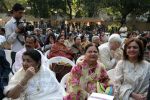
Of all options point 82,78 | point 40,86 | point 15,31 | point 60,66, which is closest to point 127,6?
point 60,66

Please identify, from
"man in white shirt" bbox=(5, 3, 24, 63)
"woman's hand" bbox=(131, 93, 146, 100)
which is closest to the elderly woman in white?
"woman's hand" bbox=(131, 93, 146, 100)

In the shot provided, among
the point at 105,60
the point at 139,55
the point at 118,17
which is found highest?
the point at 139,55

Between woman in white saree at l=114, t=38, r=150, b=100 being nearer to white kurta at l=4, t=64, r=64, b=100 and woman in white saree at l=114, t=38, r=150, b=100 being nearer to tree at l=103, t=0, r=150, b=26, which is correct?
white kurta at l=4, t=64, r=64, b=100

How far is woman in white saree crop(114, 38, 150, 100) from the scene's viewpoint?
16.9ft

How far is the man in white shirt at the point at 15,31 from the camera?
298 inches

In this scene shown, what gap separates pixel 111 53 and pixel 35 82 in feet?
9.92

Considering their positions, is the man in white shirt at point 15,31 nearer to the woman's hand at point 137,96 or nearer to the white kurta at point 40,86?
the white kurta at point 40,86

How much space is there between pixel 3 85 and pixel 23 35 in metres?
3.49

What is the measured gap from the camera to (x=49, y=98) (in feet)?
15.9

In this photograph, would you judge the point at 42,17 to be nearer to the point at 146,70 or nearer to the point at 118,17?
the point at 118,17

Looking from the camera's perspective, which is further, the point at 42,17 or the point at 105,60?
the point at 42,17

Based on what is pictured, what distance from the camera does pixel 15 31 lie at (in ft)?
25.2

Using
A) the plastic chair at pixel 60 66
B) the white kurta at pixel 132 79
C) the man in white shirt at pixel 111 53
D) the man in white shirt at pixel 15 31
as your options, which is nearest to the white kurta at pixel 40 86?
the white kurta at pixel 132 79

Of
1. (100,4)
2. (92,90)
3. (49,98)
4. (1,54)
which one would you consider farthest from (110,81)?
(100,4)
